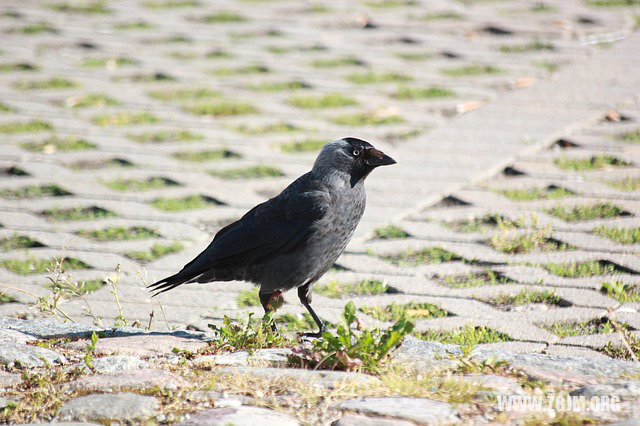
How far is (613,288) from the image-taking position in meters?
3.85

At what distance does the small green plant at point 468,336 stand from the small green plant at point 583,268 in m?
0.68

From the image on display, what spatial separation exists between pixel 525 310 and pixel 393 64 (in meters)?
4.08

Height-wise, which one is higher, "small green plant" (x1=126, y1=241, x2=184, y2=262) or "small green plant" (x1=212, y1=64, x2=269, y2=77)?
"small green plant" (x1=212, y1=64, x2=269, y2=77)

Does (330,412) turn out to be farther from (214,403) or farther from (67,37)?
(67,37)

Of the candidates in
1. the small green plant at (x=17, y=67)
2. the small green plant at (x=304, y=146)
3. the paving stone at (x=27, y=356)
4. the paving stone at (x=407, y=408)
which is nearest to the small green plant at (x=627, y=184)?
the small green plant at (x=304, y=146)

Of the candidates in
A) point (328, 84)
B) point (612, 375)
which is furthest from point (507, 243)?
point (328, 84)

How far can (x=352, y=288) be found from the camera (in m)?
4.13

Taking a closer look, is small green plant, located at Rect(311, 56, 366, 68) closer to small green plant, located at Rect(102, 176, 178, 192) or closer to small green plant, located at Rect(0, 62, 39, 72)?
small green plant, located at Rect(0, 62, 39, 72)

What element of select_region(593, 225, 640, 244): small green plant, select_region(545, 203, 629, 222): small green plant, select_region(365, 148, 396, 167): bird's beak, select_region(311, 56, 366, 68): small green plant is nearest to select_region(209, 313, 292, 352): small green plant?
select_region(365, 148, 396, 167): bird's beak

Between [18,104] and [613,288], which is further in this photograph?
[18,104]

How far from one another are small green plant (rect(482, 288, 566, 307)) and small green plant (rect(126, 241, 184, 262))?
1.51 metres

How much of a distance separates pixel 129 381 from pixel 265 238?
0.92m

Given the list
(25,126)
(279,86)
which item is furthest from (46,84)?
(279,86)

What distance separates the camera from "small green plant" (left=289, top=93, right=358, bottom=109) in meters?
6.64
